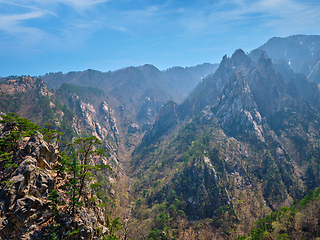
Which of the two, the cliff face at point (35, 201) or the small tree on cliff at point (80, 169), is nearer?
the cliff face at point (35, 201)

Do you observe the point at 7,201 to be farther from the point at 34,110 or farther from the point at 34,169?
the point at 34,110

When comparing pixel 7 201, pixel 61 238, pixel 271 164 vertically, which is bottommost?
pixel 271 164

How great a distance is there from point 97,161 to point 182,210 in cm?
11505

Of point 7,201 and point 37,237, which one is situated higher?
point 7,201

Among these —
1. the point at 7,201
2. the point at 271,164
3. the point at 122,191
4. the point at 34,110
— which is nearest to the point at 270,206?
the point at 271,164

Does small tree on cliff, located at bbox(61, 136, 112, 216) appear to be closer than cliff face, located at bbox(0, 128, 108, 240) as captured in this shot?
No

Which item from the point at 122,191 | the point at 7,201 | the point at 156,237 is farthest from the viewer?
the point at 122,191

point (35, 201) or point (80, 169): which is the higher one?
point (80, 169)

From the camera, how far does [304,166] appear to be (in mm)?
195000

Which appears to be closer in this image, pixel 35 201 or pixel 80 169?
pixel 35 201

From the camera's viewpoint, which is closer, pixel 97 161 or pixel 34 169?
pixel 34 169

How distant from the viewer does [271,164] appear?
7352 inches

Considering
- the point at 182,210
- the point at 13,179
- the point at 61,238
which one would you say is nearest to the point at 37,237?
the point at 61,238

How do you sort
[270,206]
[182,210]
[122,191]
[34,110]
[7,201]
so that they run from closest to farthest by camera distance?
[7,201] < [182,210] < [270,206] < [122,191] < [34,110]
